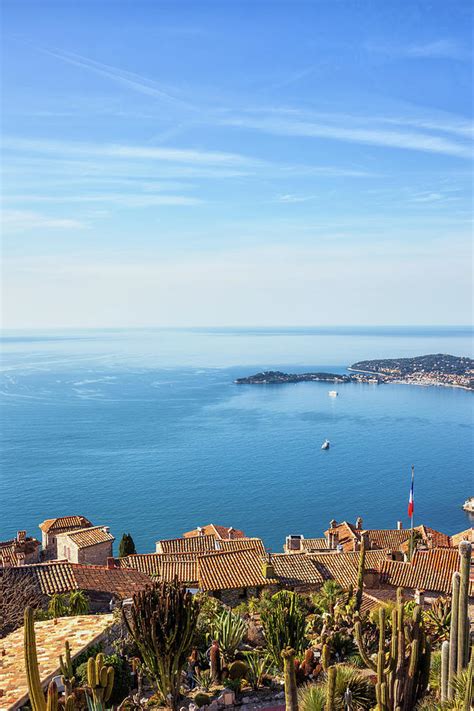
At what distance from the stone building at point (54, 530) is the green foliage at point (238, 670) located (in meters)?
20.7

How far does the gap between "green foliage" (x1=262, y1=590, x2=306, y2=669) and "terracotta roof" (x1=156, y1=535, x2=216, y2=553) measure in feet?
57.3

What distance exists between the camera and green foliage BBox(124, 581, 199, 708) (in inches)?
497

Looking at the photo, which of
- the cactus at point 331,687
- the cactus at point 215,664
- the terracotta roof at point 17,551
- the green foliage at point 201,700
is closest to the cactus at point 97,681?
the green foliage at point 201,700

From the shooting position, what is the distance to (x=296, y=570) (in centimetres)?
2420

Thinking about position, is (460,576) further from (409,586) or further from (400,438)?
(400,438)

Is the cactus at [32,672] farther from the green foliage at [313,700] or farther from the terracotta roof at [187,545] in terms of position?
the terracotta roof at [187,545]

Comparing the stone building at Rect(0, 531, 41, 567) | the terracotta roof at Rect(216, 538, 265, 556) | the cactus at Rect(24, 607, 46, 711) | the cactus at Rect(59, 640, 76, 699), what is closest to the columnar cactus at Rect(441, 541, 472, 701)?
the cactus at Rect(59, 640, 76, 699)

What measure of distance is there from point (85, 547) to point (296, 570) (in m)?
10.9

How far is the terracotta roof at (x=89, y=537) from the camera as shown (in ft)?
98.5

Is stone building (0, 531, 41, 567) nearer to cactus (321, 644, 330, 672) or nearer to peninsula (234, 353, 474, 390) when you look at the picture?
cactus (321, 644, 330, 672)

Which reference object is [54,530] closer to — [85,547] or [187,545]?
[85,547]

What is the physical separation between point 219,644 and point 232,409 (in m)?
110

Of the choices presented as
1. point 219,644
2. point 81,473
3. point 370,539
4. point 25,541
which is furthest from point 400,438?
point 219,644

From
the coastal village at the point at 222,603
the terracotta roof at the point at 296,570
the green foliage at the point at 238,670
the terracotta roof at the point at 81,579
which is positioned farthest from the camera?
the terracotta roof at the point at 296,570
